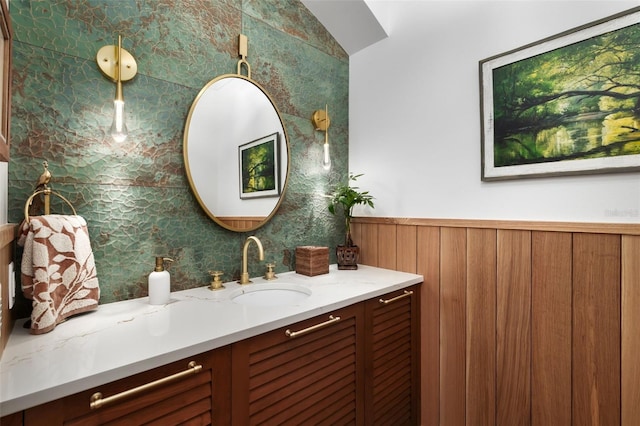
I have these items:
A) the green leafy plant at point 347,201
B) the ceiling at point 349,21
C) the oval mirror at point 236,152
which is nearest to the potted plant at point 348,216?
the green leafy plant at point 347,201

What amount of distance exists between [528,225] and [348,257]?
0.97 metres

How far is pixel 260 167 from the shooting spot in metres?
1.65

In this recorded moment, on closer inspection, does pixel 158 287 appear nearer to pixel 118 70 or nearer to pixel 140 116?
pixel 140 116

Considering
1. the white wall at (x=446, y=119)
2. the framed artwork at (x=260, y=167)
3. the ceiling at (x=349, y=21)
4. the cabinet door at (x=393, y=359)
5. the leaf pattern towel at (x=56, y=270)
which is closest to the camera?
the leaf pattern towel at (x=56, y=270)

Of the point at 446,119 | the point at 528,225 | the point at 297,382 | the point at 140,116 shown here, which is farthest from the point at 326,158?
the point at 297,382

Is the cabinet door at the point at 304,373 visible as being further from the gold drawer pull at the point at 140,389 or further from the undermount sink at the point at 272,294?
the undermount sink at the point at 272,294

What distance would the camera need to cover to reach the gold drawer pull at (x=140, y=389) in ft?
2.34

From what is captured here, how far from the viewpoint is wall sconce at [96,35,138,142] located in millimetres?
1149

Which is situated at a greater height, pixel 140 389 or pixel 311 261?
→ pixel 311 261

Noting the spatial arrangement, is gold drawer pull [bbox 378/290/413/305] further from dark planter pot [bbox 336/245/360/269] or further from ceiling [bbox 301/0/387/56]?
ceiling [bbox 301/0/387/56]

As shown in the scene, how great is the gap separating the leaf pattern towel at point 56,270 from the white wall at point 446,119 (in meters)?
1.54

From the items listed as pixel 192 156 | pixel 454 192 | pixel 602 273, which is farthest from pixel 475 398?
pixel 192 156

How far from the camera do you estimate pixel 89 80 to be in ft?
3.78

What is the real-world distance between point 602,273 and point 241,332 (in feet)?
4.56
